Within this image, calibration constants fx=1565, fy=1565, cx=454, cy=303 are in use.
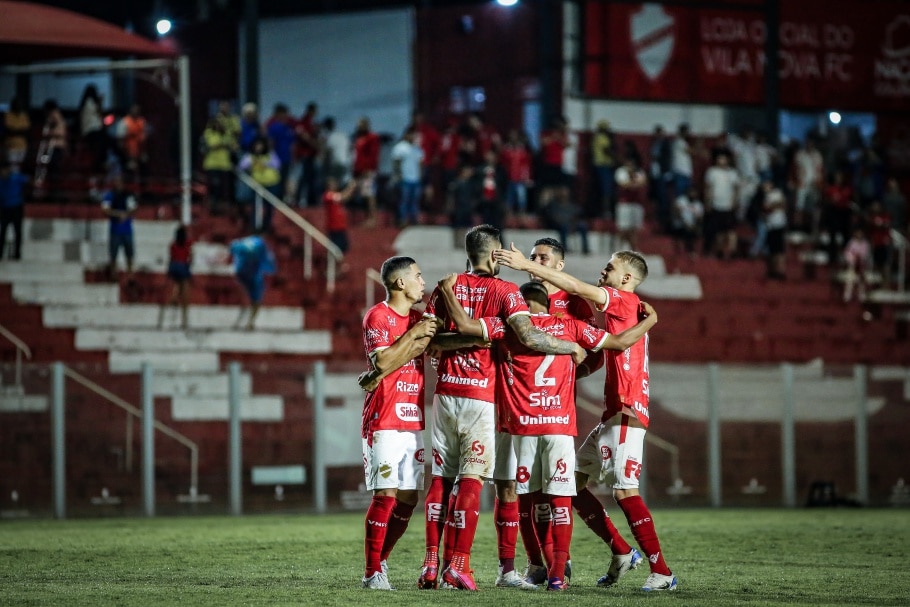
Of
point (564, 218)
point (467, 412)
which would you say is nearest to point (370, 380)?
point (467, 412)

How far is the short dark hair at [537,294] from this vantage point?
389 inches

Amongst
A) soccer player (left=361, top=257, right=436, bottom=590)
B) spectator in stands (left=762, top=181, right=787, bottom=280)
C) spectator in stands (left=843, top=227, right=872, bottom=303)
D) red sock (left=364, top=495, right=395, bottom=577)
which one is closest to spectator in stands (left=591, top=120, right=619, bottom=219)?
spectator in stands (left=762, top=181, right=787, bottom=280)

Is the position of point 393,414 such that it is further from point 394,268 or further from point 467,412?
point 394,268

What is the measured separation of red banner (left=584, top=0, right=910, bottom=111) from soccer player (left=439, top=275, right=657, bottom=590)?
2211 cm

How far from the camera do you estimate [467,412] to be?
940 cm

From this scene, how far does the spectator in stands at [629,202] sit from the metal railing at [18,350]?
424 inches

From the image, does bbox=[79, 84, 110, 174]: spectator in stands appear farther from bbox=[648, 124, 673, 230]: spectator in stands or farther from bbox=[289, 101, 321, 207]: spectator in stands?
bbox=[648, 124, 673, 230]: spectator in stands

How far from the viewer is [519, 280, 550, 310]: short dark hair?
389 inches

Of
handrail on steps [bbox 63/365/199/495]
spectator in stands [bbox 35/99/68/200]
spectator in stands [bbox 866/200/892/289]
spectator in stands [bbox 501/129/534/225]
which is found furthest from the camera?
spectator in stands [bbox 866/200/892/289]

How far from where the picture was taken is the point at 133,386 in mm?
18078

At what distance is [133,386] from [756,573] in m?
9.37

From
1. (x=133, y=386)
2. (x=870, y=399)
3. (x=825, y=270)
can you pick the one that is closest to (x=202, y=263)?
(x=133, y=386)

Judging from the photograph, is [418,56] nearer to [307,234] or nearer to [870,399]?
[307,234]

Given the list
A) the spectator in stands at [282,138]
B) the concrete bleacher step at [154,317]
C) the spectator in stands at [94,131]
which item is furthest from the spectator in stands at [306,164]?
the concrete bleacher step at [154,317]
